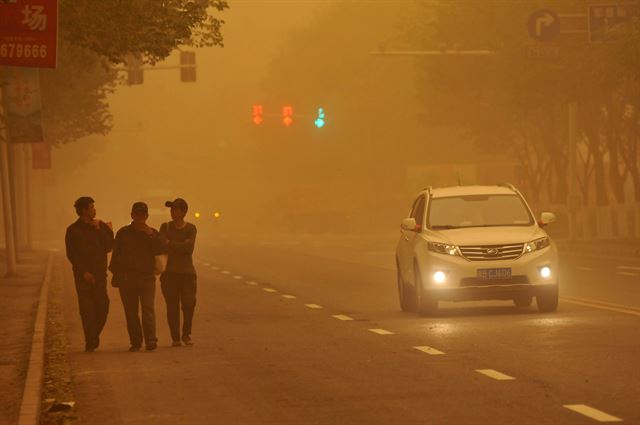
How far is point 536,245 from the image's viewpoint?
72.6 feet

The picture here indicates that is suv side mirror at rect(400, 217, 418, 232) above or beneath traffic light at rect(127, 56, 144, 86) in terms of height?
beneath

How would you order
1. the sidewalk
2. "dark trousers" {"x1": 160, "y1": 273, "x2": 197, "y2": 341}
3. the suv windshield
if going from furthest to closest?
the suv windshield
"dark trousers" {"x1": 160, "y1": 273, "x2": 197, "y2": 341}
the sidewalk

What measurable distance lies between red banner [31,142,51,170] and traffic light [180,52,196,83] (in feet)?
56.4

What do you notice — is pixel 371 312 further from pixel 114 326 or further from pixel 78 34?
pixel 78 34

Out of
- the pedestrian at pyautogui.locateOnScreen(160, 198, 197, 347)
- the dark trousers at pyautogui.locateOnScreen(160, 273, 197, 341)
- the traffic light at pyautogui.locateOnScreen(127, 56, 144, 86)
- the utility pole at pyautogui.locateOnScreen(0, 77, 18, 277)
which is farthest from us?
the traffic light at pyautogui.locateOnScreen(127, 56, 144, 86)

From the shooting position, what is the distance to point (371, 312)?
24.1m

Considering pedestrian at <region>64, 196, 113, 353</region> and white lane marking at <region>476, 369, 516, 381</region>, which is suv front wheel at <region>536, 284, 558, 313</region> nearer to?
pedestrian at <region>64, 196, 113, 353</region>

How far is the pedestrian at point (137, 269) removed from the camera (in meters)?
18.5

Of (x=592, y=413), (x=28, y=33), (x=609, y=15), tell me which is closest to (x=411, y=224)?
(x=28, y=33)

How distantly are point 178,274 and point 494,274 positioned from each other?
15.9 ft

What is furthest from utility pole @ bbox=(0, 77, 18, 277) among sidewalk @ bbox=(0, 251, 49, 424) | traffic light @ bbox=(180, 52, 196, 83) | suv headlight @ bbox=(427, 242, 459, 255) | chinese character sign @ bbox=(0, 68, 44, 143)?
suv headlight @ bbox=(427, 242, 459, 255)

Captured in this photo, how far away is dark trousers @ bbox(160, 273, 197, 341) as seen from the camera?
18891 millimetres

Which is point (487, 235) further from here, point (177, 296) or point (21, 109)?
point (21, 109)

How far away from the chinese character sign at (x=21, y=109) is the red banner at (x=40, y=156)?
2401 cm
